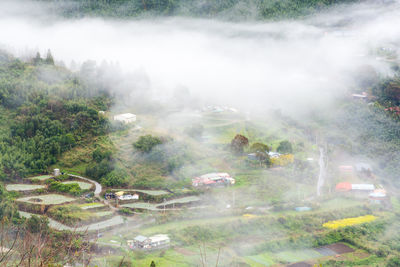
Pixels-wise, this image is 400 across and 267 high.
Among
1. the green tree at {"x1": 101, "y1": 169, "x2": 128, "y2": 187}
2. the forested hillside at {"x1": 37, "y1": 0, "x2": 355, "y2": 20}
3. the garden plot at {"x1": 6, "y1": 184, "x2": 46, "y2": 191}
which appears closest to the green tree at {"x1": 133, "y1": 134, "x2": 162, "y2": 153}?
the green tree at {"x1": 101, "y1": 169, "x2": 128, "y2": 187}

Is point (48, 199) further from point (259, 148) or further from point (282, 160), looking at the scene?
point (282, 160)

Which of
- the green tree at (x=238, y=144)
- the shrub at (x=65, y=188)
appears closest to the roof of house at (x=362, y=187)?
the green tree at (x=238, y=144)

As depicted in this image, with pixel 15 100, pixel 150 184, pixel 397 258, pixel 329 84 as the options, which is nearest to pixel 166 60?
pixel 329 84

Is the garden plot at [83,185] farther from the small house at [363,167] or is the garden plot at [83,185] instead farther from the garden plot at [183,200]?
the small house at [363,167]

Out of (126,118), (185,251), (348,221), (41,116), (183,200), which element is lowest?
(348,221)

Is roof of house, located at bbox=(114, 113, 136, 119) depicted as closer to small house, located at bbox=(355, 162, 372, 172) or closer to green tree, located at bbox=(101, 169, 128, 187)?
green tree, located at bbox=(101, 169, 128, 187)

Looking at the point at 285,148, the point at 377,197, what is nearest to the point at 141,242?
the point at 377,197
